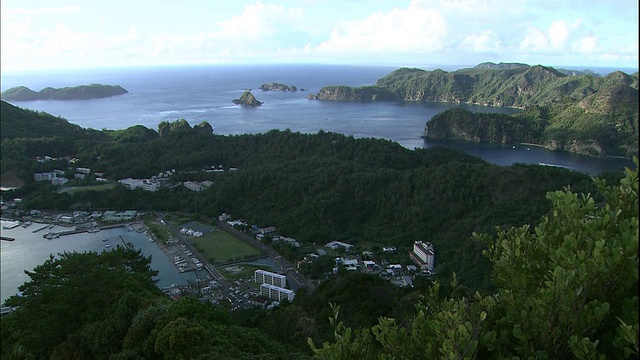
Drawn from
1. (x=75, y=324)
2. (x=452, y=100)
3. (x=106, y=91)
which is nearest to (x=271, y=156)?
(x=75, y=324)

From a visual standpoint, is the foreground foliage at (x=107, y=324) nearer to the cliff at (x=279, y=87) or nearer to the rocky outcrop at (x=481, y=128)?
the rocky outcrop at (x=481, y=128)

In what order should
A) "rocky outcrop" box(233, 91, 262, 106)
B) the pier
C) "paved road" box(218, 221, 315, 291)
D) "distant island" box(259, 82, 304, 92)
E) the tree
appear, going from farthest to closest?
1. "distant island" box(259, 82, 304, 92)
2. "rocky outcrop" box(233, 91, 262, 106)
3. the pier
4. "paved road" box(218, 221, 315, 291)
5. the tree

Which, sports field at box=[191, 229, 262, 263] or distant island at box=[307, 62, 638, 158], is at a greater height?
distant island at box=[307, 62, 638, 158]

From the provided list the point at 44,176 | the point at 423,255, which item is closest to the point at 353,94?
the point at 44,176

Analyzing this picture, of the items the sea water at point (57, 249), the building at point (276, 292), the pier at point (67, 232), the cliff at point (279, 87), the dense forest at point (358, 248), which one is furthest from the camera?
the cliff at point (279, 87)

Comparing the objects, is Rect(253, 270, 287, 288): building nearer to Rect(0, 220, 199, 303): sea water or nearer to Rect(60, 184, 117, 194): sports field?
Rect(0, 220, 199, 303): sea water

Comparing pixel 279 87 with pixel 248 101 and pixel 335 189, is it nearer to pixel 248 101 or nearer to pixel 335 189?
pixel 248 101

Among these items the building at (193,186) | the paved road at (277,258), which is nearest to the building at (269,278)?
the paved road at (277,258)

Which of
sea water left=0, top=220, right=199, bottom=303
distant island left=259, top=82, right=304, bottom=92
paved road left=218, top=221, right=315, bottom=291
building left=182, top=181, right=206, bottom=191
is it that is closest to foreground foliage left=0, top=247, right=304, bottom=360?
sea water left=0, top=220, right=199, bottom=303
